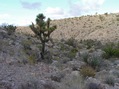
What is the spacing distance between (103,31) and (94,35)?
1.98 meters

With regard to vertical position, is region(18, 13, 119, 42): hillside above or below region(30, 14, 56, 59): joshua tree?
below

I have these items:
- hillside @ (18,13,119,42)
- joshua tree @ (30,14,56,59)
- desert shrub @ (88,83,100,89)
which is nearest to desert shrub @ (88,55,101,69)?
joshua tree @ (30,14,56,59)

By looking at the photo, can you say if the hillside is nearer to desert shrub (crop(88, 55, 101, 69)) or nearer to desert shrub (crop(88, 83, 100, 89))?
desert shrub (crop(88, 55, 101, 69))

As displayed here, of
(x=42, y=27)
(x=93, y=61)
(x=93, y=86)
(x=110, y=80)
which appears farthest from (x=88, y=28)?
(x=93, y=86)

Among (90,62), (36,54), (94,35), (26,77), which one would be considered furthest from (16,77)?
(94,35)

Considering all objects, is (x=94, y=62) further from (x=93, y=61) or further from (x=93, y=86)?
(x=93, y=86)

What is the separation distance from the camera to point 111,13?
80938mm

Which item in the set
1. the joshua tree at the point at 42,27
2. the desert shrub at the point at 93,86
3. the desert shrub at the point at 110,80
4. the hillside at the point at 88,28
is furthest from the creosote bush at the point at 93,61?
the hillside at the point at 88,28

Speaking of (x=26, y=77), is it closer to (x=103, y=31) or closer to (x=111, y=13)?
(x=103, y=31)

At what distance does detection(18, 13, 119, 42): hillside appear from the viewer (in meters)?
63.9

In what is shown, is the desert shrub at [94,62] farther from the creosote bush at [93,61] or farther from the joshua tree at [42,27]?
the joshua tree at [42,27]

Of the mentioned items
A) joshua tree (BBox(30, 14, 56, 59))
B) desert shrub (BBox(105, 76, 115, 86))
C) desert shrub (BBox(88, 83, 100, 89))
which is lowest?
desert shrub (BBox(105, 76, 115, 86))

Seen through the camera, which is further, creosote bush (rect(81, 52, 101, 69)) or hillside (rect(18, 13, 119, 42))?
hillside (rect(18, 13, 119, 42))

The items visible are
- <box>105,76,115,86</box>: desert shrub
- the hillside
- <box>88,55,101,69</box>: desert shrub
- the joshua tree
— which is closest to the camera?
<box>105,76,115,86</box>: desert shrub
